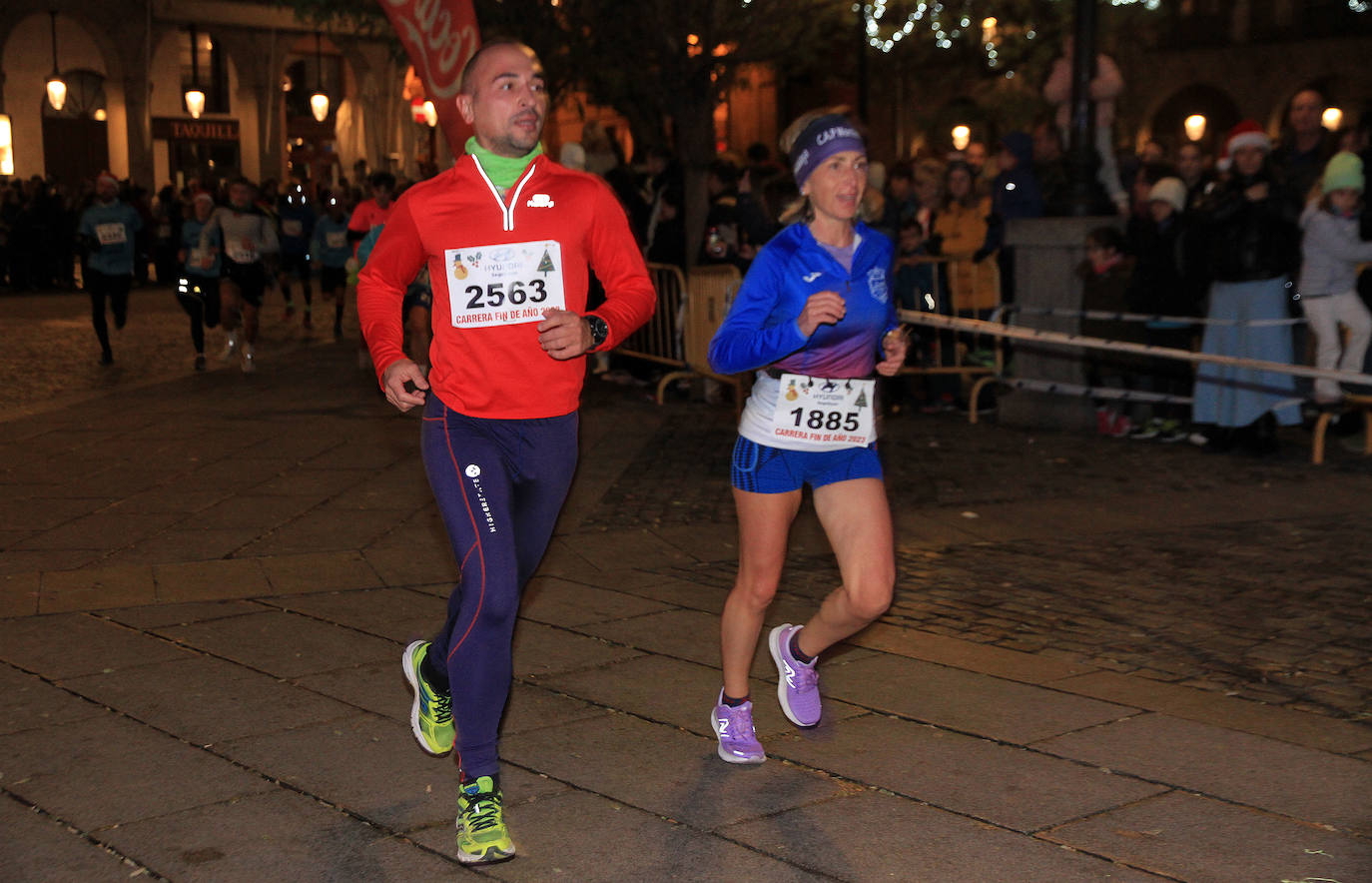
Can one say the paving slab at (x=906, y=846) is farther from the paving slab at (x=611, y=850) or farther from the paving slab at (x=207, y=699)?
the paving slab at (x=207, y=699)

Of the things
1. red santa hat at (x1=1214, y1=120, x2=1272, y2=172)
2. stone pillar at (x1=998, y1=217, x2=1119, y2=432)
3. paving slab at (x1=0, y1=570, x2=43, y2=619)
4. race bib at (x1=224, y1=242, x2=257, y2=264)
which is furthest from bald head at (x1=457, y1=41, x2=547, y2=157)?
race bib at (x1=224, y1=242, x2=257, y2=264)

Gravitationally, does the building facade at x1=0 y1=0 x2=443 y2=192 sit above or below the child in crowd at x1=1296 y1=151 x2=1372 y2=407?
above

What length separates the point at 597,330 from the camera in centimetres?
384

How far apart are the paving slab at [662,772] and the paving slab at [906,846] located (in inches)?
4.6

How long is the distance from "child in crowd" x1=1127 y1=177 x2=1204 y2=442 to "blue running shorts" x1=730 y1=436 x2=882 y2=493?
6616 millimetres

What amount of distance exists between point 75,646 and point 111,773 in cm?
143

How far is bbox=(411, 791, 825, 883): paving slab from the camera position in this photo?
142 inches

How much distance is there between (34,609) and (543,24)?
1188 cm

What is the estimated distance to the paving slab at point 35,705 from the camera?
4.70 metres

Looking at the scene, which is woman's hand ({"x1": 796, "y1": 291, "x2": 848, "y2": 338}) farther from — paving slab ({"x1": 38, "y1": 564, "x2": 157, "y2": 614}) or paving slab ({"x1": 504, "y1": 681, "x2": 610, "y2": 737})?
paving slab ({"x1": 38, "y1": 564, "x2": 157, "y2": 614})

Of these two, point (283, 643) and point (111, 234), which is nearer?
point (283, 643)

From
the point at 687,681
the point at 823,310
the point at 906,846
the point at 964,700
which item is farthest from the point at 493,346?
the point at 964,700

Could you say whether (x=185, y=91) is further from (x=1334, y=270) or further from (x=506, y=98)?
(x=506, y=98)

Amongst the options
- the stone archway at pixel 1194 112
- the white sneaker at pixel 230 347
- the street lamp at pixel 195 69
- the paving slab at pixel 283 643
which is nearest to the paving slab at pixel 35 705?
the paving slab at pixel 283 643
